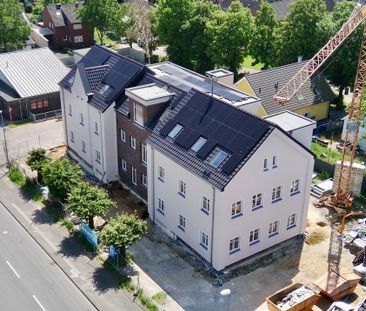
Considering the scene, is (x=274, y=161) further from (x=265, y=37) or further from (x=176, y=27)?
(x=176, y=27)

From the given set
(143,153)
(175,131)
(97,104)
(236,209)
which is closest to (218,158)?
(236,209)

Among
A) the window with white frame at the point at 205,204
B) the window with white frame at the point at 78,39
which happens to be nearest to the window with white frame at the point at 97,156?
the window with white frame at the point at 205,204

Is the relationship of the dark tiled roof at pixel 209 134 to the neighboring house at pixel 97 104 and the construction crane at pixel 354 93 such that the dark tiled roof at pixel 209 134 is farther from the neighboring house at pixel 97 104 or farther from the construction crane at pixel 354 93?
the construction crane at pixel 354 93

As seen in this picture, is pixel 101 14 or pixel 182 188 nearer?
pixel 182 188

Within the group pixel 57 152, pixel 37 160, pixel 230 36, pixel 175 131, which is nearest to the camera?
pixel 175 131

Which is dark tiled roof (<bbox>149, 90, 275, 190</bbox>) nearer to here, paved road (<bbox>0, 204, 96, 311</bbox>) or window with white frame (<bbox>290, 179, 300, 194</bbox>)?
window with white frame (<bbox>290, 179, 300, 194</bbox>)

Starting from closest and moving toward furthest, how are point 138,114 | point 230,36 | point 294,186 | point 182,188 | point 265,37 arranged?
point 182,188
point 294,186
point 138,114
point 230,36
point 265,37

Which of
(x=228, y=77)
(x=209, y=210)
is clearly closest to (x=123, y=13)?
(x=228, y=77)
